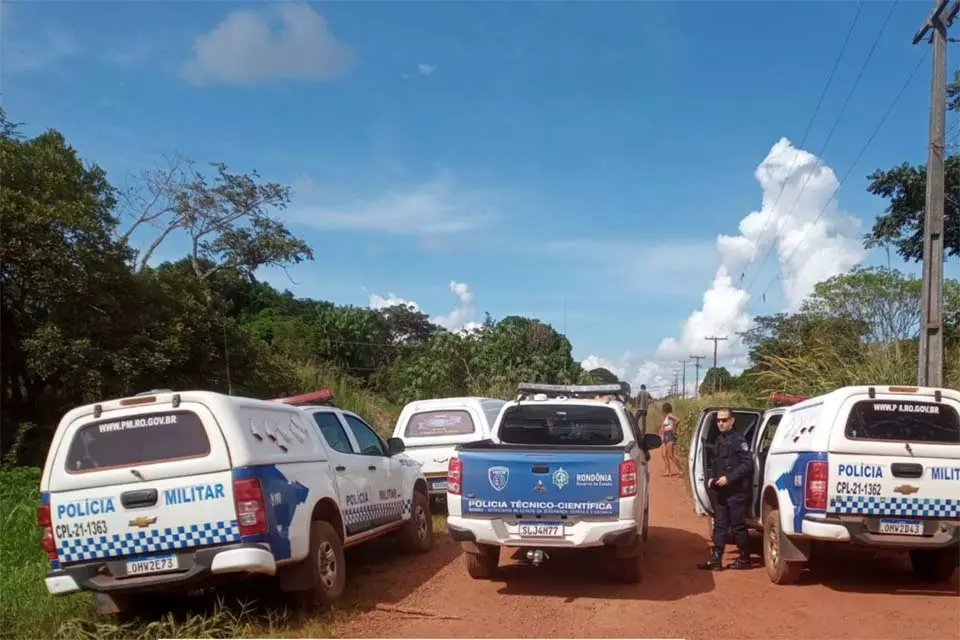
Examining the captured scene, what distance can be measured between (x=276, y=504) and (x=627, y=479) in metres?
3.06

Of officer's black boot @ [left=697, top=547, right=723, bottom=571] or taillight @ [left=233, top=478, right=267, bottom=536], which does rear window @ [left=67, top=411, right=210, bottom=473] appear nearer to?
taillight @ [left=233, top=478, right=267, bottom=536]

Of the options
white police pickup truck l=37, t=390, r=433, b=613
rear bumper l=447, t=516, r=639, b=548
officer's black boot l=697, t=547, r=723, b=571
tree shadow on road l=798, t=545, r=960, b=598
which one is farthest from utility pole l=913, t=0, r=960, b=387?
white police pickup truck l=37, t=390, r=433, b=613

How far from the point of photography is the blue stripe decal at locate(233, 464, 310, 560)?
640cm

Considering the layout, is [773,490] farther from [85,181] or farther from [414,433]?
[85,181]

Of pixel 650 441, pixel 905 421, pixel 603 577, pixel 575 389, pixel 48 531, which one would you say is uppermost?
pixel 575 389

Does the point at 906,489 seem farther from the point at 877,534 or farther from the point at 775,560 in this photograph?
the point at 775,560

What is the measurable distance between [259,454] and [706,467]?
5.91m

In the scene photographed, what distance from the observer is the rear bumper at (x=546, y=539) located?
7703 millimetres

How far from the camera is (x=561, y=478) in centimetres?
779

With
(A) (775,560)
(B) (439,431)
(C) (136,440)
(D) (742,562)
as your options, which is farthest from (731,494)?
(C) (136,440)

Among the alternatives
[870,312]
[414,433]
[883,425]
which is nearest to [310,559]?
[883,425]

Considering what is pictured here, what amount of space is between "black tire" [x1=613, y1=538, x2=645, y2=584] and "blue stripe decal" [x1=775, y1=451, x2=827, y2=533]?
1403 mm

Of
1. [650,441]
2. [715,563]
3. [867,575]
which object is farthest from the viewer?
[650,441]

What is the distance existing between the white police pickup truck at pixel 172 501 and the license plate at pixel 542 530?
184 cm
